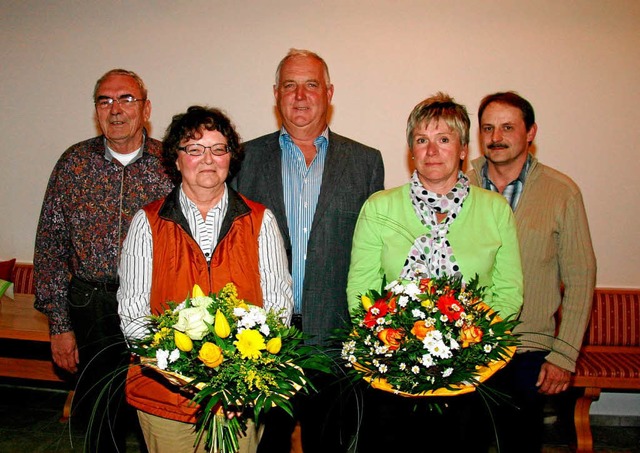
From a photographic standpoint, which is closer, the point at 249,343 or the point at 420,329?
the point at 249,343

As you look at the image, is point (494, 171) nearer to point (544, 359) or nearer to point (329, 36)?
point (544, 359)

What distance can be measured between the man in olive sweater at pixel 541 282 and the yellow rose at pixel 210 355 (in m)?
1.59

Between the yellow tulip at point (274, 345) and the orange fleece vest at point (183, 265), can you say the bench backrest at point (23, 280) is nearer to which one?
the orange fleece vest at point (183, 265)

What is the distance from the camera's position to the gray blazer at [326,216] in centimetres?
320

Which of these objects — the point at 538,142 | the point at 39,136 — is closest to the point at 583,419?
the point at 538,142

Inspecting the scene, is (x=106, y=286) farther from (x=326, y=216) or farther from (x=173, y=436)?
(x=326, y=216)

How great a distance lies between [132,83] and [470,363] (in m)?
2.25

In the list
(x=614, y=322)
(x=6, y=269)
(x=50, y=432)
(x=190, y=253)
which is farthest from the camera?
(x=6, y=269)

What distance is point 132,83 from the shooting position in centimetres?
328

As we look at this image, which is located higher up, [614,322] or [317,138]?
[317,138]

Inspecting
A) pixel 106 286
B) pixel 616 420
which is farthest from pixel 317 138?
pixel 616 420

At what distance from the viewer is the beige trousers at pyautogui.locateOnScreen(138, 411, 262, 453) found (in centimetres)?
244

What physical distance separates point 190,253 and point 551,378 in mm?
1866

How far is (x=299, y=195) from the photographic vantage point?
330 centimetres
